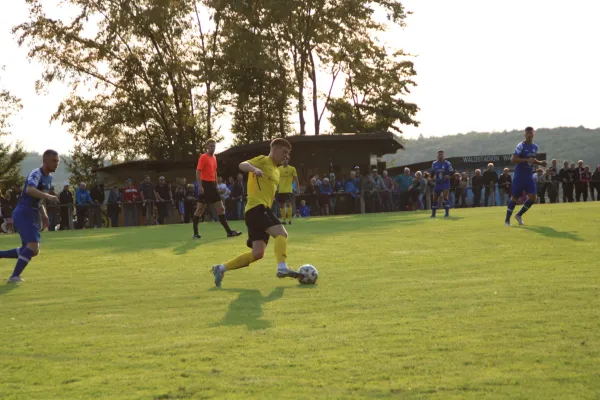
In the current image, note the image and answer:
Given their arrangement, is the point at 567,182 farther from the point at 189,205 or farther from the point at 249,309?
the point at 249,309

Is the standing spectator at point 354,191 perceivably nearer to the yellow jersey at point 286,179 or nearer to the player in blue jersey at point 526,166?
the yellow jersey at point 286,179

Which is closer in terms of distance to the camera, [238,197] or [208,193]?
[208,193]

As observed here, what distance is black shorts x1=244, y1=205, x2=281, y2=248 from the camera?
1062cm

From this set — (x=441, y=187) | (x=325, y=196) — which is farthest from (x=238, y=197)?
(x=441, y=187)

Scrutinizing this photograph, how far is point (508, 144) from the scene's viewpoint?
552 feet

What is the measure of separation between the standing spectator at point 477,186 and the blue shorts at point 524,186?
17.2 m

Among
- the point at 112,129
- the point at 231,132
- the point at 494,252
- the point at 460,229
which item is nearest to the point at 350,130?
the point at 231,132

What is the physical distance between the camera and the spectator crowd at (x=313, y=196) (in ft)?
112

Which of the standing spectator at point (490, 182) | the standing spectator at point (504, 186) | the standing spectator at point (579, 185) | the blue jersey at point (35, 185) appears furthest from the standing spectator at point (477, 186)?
the blue jersey at point (35, 185)

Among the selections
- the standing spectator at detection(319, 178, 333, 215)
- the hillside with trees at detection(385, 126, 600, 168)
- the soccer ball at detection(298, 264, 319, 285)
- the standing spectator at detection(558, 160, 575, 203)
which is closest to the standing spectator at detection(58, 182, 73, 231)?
the standing spectator at detection(319, 178, 333, 215)

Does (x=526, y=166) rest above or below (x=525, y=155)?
below

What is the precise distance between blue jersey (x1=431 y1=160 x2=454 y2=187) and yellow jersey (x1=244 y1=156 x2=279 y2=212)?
16192 mm

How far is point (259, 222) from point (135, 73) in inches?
1693

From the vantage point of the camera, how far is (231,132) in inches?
2210
